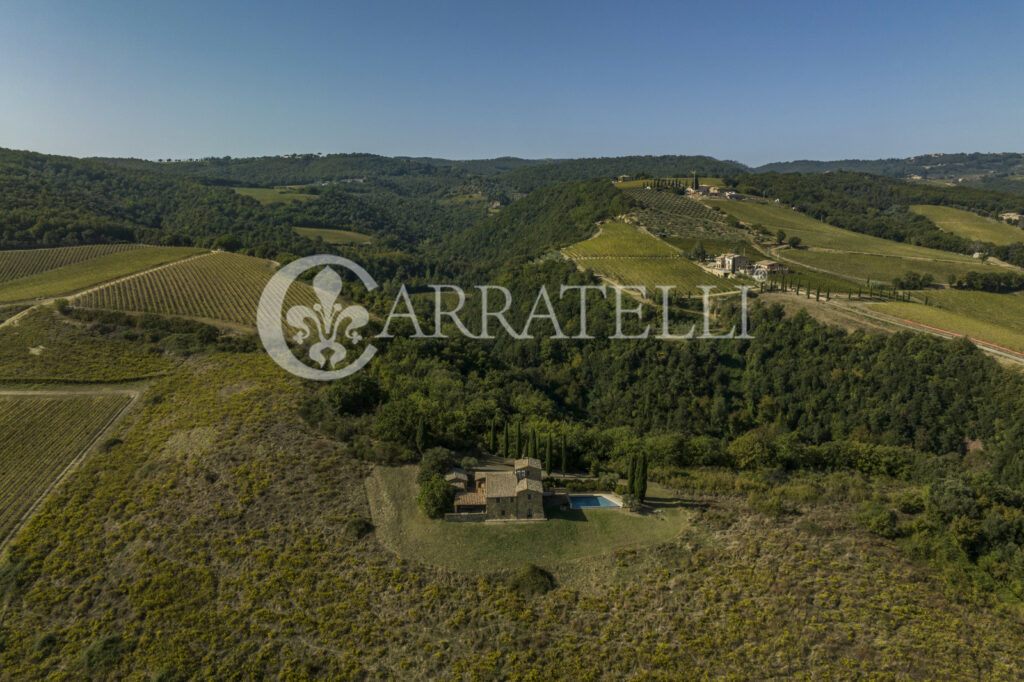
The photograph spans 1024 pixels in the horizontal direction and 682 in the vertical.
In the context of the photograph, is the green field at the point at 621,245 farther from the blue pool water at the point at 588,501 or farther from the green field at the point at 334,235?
the green field at the point at 334,235

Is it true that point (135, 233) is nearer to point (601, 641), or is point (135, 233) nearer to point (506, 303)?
point (506, 303)

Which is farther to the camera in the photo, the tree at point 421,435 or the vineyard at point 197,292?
the vineyard at point 197,292

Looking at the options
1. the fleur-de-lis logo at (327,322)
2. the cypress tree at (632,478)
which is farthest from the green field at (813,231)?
the cypress tree at (632,478)

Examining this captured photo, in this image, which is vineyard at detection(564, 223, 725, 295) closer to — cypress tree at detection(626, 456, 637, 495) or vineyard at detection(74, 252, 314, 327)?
vineyard at detection(74, 252, 314, 327)

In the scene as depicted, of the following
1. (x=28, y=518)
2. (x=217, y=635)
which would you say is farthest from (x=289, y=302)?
(x=217, y=635)

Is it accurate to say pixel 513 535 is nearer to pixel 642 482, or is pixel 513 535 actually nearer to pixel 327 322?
pixel 642 482

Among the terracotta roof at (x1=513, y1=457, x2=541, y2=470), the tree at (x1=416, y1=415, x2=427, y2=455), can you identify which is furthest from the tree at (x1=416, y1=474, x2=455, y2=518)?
the tree at (x1=416, y1=415, x2=427, y2=455)
